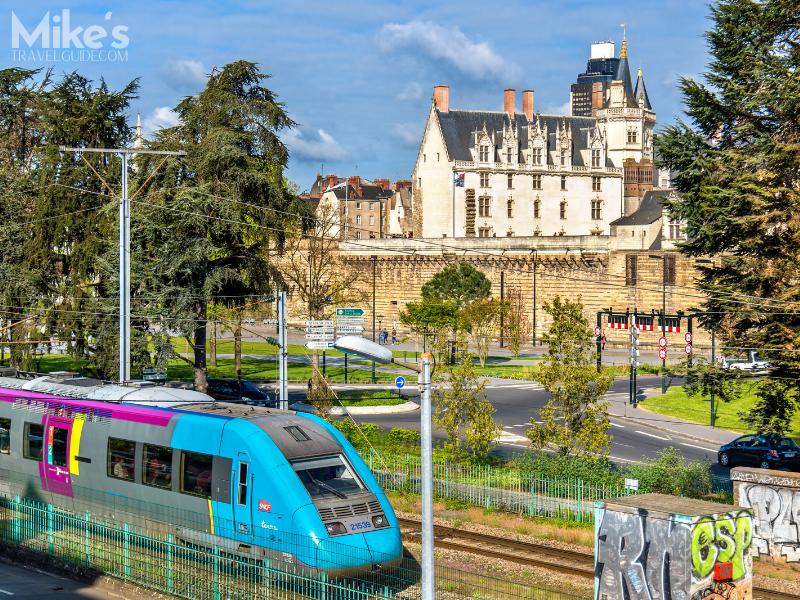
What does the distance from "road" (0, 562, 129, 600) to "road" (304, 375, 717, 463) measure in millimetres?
20010

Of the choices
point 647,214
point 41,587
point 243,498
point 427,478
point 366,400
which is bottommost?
point 41,587

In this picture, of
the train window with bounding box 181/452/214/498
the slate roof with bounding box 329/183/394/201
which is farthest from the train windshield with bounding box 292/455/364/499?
the slate roof with bounding box 329/183/394/201

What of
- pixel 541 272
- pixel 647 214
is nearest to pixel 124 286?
pixel 541 272

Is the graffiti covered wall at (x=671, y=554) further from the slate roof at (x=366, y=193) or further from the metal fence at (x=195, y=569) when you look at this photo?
the slate roof at (x=366, y=193)

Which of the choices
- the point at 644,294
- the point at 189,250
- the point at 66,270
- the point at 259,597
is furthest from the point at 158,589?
the point at 644,294

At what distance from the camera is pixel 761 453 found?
34719mm

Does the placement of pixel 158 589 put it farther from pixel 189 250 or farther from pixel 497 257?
pixel 497 257

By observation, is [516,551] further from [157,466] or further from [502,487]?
[157,466]

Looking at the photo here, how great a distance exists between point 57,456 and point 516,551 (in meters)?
11.3

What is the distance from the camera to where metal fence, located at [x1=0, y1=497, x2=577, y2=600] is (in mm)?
17094

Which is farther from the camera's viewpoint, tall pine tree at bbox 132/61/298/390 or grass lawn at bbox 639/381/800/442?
grass lawn at bbox 639/381/800/442

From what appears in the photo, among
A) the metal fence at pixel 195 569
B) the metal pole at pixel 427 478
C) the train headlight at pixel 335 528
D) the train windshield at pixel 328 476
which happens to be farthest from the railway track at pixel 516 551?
the metal pole at pixel 427 478

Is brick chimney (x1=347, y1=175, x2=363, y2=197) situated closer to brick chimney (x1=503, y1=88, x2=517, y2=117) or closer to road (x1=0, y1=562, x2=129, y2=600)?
brick chimney (x1=503, y1=88, x2=517, y2=117)

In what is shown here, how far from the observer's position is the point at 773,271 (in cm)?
2927
